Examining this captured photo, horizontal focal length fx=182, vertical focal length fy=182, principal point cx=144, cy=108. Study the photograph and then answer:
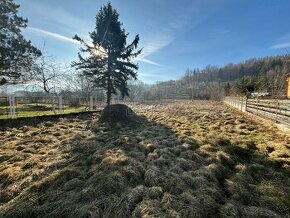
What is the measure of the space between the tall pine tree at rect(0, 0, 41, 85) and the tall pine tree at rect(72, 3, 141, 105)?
3.34 meters

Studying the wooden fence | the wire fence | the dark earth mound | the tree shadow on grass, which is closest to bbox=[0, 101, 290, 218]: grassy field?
the tree shadow on grass

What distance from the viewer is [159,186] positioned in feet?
10.2

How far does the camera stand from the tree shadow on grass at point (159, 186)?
2.54 meters

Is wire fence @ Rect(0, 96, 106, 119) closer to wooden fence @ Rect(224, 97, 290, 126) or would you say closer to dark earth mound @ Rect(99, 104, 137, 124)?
dark earth mound @ Rect(99, 104, 137, 124)

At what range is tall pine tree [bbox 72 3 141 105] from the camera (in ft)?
47.6

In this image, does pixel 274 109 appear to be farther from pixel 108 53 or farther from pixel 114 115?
pixel 108 53

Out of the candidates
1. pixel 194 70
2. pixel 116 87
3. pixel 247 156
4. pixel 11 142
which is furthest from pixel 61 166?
pixel 194 70

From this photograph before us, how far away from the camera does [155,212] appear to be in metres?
2.44

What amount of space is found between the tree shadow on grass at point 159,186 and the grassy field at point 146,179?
0.5 inches

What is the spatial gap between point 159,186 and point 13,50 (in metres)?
14.3

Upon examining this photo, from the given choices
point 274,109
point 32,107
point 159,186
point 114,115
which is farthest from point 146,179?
point 32,107

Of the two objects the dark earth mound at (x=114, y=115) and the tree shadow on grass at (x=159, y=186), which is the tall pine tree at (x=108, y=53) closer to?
the dark earth mound at (x=114, y=115)

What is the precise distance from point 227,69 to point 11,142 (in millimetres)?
115911

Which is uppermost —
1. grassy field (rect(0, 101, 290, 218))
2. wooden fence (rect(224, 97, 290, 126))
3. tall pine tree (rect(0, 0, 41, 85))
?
tall pine tree (rect(0, 0, 41, 85))
